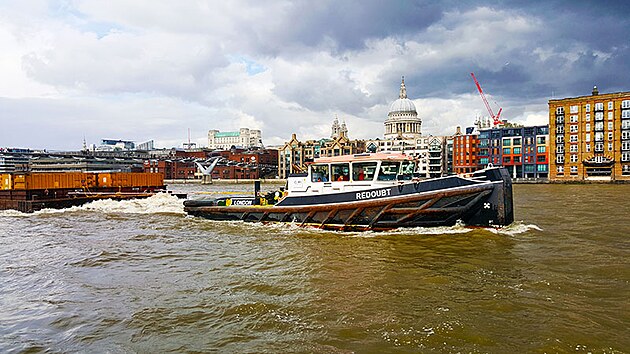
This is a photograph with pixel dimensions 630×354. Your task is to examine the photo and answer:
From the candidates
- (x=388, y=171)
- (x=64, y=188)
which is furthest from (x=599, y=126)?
(x=64, y=188)

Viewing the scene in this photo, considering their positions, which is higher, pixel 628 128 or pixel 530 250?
pixel 628 128

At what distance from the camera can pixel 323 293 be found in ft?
30.5

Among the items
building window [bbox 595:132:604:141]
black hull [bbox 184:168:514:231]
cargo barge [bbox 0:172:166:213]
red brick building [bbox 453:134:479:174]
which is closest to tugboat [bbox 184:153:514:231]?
black hull [bbox 184:168:514:231]

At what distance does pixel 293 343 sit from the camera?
667 cm

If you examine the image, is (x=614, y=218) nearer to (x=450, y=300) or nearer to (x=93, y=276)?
(x=450, y=300)

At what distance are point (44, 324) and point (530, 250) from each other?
13.1 m

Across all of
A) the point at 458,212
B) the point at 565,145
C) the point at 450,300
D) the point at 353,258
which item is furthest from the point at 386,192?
the point at 565,145

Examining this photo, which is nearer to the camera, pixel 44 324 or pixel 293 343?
pixel 293 343

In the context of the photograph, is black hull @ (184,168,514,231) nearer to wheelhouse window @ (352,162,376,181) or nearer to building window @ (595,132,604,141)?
wheelhouse window @ (352,162,376,181)

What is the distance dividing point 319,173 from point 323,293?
9640 mm

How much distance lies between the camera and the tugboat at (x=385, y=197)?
1587 cm

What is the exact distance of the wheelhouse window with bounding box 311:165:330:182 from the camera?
18.2 m

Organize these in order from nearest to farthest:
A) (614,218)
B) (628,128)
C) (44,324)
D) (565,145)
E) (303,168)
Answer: (44,324) < (303,168) < (614,218) < (628,128) < (565,145)

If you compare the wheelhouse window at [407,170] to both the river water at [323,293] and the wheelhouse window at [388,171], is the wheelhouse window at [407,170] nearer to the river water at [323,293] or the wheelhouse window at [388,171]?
the wheelhouse window at [388,171]
